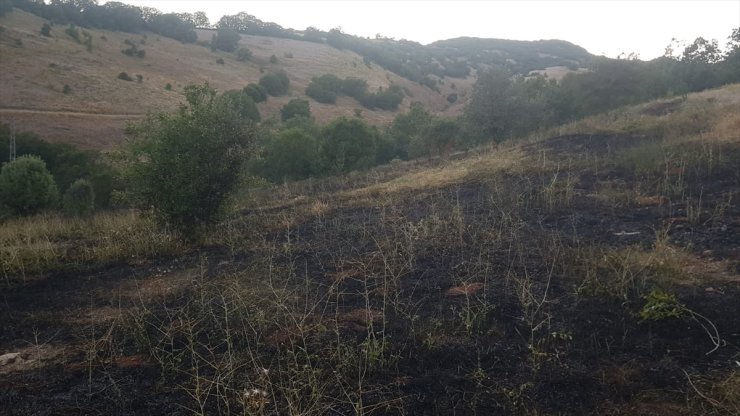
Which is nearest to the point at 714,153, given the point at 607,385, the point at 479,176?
the point at 479,176

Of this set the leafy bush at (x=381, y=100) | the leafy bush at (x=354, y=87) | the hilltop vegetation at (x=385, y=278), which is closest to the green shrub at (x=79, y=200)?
the hilltop vegetation at (x=385, y=278)

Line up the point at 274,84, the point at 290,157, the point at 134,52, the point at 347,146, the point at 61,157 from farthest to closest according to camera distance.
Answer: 1. the point at 274,84
2. the point at 134,52
3. the point at 347,146
4. the point at 61,157
5. the point at 290,157

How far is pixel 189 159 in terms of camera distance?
888cm

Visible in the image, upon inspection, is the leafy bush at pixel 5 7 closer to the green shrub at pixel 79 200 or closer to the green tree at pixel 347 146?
the green tree at pixel 347 146

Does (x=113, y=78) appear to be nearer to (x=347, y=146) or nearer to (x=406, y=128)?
(x=406, y=128)

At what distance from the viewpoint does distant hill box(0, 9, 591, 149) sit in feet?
102

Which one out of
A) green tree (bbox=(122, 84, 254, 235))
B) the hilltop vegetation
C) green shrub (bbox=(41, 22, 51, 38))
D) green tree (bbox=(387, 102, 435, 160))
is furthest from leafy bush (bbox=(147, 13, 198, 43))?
green tree (bbox=(122, 84, 254, 235))

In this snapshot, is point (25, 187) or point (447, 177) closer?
point (447, 177)

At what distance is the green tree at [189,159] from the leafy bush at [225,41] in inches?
2270

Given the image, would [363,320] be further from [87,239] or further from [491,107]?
[491,107]

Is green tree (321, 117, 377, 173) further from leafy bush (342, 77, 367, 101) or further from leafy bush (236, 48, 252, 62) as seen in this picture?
leafy bush (236, 48, 252, 62)

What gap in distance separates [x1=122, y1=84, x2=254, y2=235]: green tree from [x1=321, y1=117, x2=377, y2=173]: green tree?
46.6ft

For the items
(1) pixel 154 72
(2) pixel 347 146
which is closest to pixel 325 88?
(1) pixel 154 72

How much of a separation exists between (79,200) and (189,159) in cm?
942
